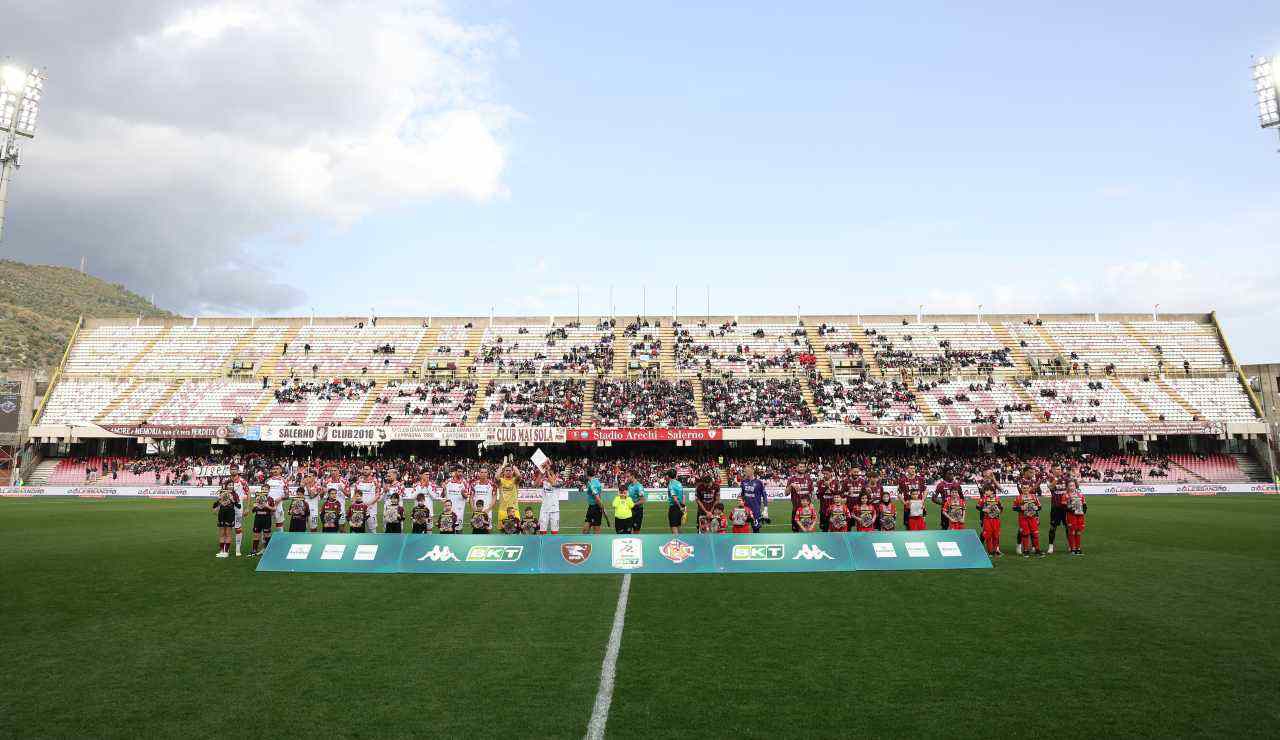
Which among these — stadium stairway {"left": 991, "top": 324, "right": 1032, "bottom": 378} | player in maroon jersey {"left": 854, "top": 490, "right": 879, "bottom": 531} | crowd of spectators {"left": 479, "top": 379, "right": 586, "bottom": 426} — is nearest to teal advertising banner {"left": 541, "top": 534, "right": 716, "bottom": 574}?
player in maroon jersey {"left": 854, "top": 490, "right": 879, "bottom": 531}

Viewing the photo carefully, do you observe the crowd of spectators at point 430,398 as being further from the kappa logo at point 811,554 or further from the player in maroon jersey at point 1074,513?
the player in maroon jersey at point 1074,513

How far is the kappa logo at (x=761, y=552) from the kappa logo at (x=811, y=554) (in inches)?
11.3

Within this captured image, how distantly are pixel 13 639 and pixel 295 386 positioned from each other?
53.0 m

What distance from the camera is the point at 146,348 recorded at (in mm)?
63000

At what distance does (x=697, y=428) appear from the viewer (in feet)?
162

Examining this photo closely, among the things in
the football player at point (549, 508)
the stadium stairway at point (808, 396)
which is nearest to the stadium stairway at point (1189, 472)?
the stadium stairway at point (808, 396)

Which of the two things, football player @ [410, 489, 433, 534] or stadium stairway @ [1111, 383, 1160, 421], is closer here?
football player @ [410, 489, 433, 534]

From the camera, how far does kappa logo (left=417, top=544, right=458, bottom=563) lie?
14609mm

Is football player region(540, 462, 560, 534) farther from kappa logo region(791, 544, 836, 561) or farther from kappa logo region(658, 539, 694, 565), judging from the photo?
kappa logo region(791, 544, 836, 561)

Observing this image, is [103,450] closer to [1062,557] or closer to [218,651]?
[218,651]

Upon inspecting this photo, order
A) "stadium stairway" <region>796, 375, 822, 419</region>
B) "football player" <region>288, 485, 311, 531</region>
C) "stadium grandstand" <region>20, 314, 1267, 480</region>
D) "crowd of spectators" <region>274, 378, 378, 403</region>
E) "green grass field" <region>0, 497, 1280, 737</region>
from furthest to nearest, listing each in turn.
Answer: "crowd of spectators" <region>274, 378, 378, 403</region>
"stadium stairway" <region>796, 375, 822, 419</region>
"stadium grandstand" <region>20, 314, 1267, 480</region>
"football player" <region>288, 485, 311, 531</region>
"green grass field" <region>0, 497, 1280, 737</region>

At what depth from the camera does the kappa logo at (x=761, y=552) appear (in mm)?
14469

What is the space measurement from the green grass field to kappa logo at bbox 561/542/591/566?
0.90 m

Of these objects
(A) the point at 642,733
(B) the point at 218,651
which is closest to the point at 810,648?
(A) the point at 642,733
